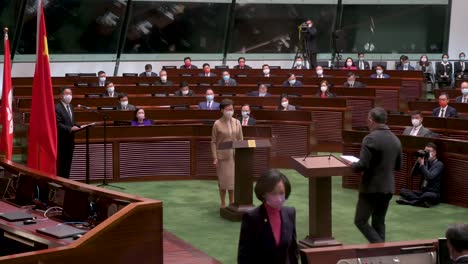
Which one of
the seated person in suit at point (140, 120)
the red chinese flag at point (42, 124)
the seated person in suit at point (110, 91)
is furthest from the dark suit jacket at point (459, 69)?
the red chinese flag at point (42, 124)

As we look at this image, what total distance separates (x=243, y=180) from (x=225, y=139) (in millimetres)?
538

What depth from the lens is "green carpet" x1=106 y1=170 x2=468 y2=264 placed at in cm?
884

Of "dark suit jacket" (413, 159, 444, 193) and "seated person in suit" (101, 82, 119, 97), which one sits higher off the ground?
"seated person in suit" (101, 82, 119, 97)

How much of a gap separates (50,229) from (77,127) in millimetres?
5289

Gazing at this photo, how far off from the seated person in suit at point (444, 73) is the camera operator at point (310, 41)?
3.34 m

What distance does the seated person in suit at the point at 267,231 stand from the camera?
14.4ft

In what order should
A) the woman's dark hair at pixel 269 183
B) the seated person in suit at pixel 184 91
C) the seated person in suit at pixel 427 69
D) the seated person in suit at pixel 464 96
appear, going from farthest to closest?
the seated person in suit at pixel 427 69 → the seated person in suit at pixel 184 91 → the seated person in suit at pixel 464 96 → the woman's dark hair at pixel 269 183

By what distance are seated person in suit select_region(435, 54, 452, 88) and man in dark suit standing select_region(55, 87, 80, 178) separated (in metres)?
12.3

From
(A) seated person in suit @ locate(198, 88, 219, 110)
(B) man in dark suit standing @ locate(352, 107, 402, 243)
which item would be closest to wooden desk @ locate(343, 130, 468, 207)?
(B) man in dark suit standing @ locate(352, 107, 402, 243)

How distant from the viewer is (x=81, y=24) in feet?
65.7

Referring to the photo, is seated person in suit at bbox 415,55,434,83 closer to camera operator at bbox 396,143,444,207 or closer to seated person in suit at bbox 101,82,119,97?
seated person in suit at bbox 101,82,119,97

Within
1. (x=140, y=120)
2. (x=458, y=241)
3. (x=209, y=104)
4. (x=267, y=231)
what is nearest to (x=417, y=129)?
(x=209, y=104)

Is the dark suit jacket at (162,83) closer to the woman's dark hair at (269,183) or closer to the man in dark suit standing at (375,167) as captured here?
the man in dark suit standing at (375,167)

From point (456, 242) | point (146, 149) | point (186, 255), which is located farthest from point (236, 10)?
point (456, 242)
